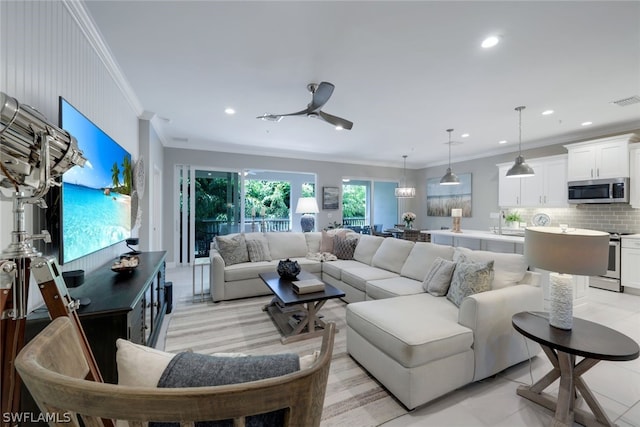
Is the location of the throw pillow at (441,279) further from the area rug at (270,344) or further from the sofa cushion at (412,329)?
the area rug at (270,344)

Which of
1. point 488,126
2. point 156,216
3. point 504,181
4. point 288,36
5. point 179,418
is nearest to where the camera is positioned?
point 179,418

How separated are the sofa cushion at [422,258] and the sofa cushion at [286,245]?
6.18 ft

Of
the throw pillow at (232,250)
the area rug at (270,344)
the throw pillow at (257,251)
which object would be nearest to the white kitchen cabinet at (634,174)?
→ the area rug at (270,344)

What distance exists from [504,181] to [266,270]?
5.40m

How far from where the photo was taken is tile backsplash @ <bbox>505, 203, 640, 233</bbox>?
173 inches

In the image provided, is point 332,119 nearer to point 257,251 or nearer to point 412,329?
point 412,329

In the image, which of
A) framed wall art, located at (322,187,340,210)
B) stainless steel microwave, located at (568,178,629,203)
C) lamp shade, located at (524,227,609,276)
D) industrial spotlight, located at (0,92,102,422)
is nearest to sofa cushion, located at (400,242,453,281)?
lamp shade, located at (524,227,609,276)

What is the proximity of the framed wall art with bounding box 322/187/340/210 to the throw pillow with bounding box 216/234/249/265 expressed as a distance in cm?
342

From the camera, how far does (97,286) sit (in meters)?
1.82

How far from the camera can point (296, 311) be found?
3.28 meters

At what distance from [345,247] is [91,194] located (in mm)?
3243

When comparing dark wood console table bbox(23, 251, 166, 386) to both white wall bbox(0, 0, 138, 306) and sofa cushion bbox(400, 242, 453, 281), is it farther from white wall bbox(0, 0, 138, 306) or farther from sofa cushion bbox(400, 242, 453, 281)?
sofa cushion bbox(400, 242, 453, 281)

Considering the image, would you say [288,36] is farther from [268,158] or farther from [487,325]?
[268,158]

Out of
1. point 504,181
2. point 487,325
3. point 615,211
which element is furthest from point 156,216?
point 615,211
